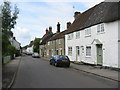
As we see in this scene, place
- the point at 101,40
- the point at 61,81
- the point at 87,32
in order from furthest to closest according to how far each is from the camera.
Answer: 1. the point at 87,32
2. the point at 101,40
3. the point at 61,81

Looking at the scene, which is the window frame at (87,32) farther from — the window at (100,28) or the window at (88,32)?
the window at (100,28)

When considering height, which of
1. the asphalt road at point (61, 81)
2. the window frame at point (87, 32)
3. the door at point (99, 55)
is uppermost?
the window frame at point (87, 32)

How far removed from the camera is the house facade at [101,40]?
51.1ft

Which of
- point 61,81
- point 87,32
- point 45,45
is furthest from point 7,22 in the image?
point 45,45

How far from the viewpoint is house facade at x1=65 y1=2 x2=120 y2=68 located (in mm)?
15586

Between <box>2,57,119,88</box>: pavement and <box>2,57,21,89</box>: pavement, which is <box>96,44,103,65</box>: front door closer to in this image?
<box>2,57,119,88</box>: pavement

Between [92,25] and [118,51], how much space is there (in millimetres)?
5909

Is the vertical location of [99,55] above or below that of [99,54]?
below

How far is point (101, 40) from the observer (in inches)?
701

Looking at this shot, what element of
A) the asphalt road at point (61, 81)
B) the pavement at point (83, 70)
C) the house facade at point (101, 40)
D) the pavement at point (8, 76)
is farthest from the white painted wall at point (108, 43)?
the pavement at point (8, 76)

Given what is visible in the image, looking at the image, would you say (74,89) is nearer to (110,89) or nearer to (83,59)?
(110,89)

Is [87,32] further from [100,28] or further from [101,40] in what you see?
[101,40]

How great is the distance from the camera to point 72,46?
26.6 metres

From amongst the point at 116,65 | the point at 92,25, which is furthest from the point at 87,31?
the point at 116,65
